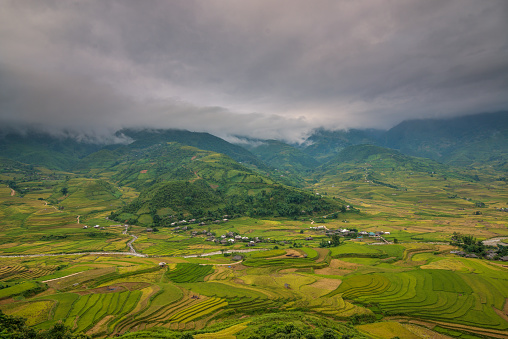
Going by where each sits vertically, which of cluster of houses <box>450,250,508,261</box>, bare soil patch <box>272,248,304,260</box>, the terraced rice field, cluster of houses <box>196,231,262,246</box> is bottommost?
cluster of houses <box>196,231,262,246</box>

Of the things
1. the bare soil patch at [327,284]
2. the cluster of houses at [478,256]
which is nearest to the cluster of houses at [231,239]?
the bare soil patch at [327,284]

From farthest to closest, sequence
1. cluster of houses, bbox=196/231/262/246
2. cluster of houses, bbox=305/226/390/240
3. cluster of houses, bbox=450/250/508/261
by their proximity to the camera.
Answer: cluster of houses, bbox=305/226/390/240 < cluster of houses, bbox=196/231/262/246 < cluster of houses, bbox=450/250/508/261

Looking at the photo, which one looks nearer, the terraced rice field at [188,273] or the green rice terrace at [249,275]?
the green rice terrace at [249,275]

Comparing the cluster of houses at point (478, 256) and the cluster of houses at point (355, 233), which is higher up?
the cluster of houses at point (478, 256)

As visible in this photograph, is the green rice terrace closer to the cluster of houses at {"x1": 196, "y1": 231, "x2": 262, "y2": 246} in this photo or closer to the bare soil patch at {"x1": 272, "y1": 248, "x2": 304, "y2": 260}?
the bare soil patch at {"x1": 272, "y1": 248, "x2": 304, "y2": 260}

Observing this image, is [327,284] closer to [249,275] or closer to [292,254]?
[249,275]

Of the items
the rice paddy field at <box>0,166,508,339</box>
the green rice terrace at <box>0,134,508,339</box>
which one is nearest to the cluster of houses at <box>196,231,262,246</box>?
the green rice terrace at <box>0,134,508,339</box>

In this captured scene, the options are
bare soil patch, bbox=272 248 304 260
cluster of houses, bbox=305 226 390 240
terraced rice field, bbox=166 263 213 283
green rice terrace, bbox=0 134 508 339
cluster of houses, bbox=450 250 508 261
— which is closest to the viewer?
green rice terrace, bbox=0 134 508 339

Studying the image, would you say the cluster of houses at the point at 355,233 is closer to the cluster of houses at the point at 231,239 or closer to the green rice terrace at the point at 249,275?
the green rice terrace at the point at 249,275

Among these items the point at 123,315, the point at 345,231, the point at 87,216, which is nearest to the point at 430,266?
the point at 345,231
